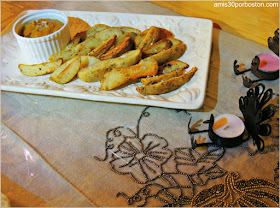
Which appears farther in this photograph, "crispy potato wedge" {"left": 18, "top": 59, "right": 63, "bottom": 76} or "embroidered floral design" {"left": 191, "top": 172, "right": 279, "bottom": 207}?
"crispy potato wedge" {"left": 18, "top": 59, "right": 63, "bottom": 76}

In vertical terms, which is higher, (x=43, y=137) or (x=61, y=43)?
(x=61, y=43)

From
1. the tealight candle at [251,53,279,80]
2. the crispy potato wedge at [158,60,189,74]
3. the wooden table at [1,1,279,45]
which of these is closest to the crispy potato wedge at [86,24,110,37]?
the crispy potato wedge at [158,60,189,74]

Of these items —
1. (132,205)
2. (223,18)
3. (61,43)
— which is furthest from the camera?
(223,18)

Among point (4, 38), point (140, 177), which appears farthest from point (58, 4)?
point (140, 177)

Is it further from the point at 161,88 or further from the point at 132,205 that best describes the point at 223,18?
the point at 132,205

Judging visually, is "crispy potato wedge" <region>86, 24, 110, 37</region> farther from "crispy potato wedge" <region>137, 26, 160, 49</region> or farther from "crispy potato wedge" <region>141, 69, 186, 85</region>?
"crispy potato wedge" <region>141, 69, 186, 85</region>

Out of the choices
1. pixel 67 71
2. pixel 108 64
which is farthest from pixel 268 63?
pixel 67 71

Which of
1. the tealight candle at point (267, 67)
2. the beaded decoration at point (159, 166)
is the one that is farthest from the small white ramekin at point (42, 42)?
the tealight candle at point (267, 67)

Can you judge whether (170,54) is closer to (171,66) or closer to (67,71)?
(171,66)
